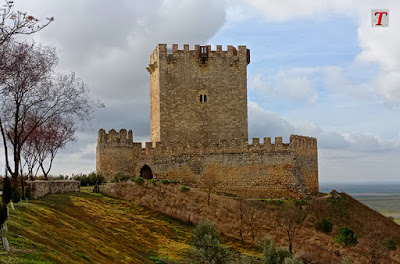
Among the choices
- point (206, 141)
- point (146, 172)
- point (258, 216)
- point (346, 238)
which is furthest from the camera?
point (206, 141)

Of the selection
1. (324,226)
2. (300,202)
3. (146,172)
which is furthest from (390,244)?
(146,172)

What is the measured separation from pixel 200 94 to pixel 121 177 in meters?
8.20

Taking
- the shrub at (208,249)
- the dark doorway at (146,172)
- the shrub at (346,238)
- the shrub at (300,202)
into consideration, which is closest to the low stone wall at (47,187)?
the dark doorway at (146,172)

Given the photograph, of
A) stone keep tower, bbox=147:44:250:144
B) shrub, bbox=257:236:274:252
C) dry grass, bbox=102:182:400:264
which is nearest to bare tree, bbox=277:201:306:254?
dry grass, bbox=102:182:400:264

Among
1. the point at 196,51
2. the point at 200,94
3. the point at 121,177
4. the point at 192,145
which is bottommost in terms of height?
the point at 121,177

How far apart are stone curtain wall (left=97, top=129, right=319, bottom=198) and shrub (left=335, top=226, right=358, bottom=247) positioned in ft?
14.6

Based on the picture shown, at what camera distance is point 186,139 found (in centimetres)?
3356

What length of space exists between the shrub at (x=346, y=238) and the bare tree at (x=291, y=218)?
7.47 feet

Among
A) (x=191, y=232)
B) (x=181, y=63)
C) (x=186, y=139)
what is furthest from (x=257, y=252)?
(x=181, y=63)

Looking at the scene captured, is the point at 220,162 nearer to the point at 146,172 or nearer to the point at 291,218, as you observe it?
the point at 146,172

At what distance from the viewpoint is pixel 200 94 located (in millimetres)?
33906

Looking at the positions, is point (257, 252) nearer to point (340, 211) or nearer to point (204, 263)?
point (204, 263)

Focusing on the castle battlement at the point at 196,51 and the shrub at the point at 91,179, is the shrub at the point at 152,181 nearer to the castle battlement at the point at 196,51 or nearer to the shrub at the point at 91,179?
the shrub at the point at 91,179

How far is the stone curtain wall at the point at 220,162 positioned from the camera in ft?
101
